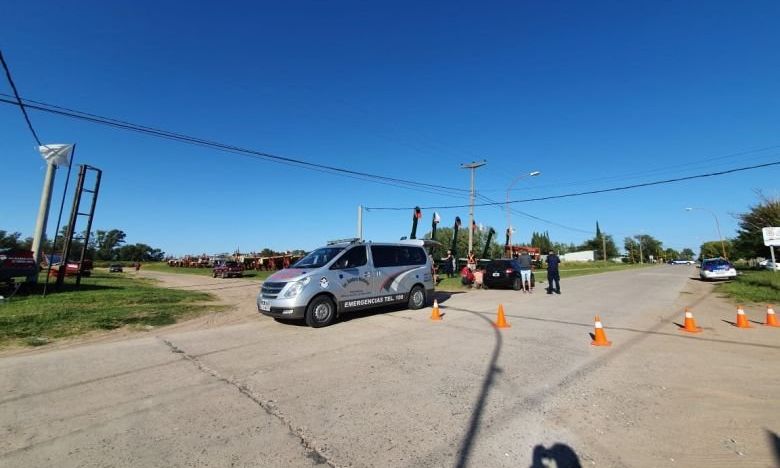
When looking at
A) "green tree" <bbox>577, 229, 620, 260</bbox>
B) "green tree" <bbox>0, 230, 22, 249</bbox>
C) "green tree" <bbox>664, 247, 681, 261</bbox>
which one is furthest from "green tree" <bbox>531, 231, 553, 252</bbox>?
"green tree" <bbox>0, 230, 22, 249</bbox>

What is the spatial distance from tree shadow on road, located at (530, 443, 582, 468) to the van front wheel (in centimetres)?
834

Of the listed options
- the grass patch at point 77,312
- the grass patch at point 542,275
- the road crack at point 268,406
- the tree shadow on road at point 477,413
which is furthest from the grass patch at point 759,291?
the grass patch at point 77,312

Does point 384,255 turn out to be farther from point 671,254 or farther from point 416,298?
point 671,254

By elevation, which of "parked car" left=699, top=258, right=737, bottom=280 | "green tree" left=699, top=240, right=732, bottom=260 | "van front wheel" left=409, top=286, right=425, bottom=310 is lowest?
"van front wheel" left=409, top=286, right=425, bottom=310

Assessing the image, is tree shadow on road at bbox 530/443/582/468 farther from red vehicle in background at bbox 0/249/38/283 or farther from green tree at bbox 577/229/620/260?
green tree at bbox 577/229/620/260

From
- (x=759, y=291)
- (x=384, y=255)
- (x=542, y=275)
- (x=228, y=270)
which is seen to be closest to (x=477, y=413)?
(x=384, y=255)

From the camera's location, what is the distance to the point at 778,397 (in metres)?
4.42

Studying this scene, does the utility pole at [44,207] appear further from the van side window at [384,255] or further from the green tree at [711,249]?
the green tree at [711,249]

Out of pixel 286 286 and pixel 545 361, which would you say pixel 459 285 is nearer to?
pixel 286 286

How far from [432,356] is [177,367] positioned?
3.97 m

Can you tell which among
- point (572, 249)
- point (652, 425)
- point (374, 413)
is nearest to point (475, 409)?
point (374, 413)

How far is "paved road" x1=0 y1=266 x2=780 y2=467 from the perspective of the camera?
3359mm

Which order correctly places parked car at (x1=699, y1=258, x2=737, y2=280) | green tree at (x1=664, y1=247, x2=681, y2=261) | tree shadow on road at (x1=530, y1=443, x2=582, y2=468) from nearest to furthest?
1. tree shadow on road at (x1=530, y1=443, x2=582, y2=468)
2. parked car at (x1=699, y1=258, x2=737, y2=280)
3. green tree at (x1=664, y1=247, x2=681, y2=261)

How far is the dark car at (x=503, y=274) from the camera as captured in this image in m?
18.2
